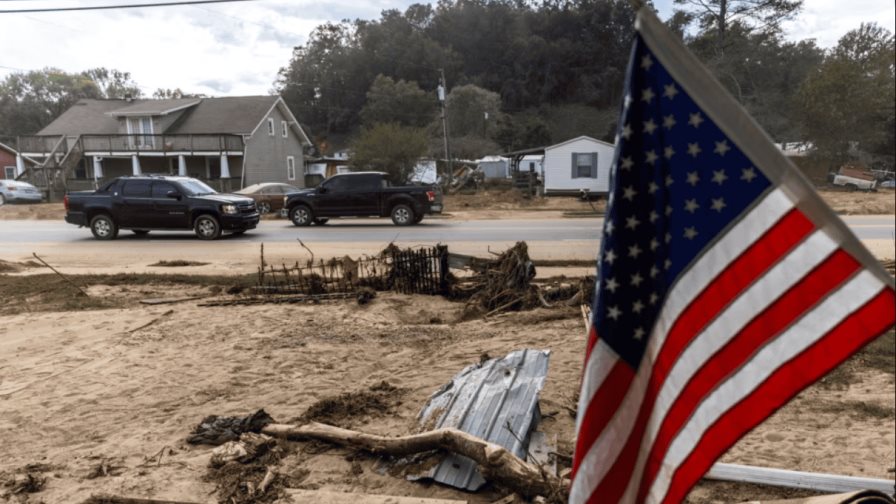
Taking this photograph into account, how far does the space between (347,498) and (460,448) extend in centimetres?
83

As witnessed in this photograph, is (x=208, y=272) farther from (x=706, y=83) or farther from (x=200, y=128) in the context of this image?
(x=200, y=128)

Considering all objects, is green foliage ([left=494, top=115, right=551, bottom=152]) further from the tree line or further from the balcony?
the balcony

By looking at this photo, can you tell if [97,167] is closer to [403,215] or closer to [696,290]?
[403,215]

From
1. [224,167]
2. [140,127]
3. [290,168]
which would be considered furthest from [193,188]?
[140,127]

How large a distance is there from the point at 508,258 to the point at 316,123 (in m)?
71.3

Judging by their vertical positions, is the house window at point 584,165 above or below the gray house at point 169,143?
below

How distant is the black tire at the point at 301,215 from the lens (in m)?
21.4

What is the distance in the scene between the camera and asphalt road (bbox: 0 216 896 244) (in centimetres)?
1688

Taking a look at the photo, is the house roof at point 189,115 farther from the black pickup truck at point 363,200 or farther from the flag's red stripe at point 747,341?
the flag's red stripe at point 747,341

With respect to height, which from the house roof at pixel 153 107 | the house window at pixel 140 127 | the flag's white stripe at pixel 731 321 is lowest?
the flag's white stripe at pixel 731 321

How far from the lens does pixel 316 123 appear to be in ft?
253

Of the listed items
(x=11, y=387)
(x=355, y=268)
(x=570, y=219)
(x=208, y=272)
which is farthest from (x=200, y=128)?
(x=11, y=387)

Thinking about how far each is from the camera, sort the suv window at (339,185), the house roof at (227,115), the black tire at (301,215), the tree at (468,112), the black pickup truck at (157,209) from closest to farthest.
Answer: the black pickup truck at (157,209) < the suv window at (339,185) < the black tire at (301,215) < the house roof at (227,115) < the tree at (468,112)

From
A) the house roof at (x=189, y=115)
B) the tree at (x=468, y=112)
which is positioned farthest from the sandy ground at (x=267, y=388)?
the tree at (x=468, y=112)
